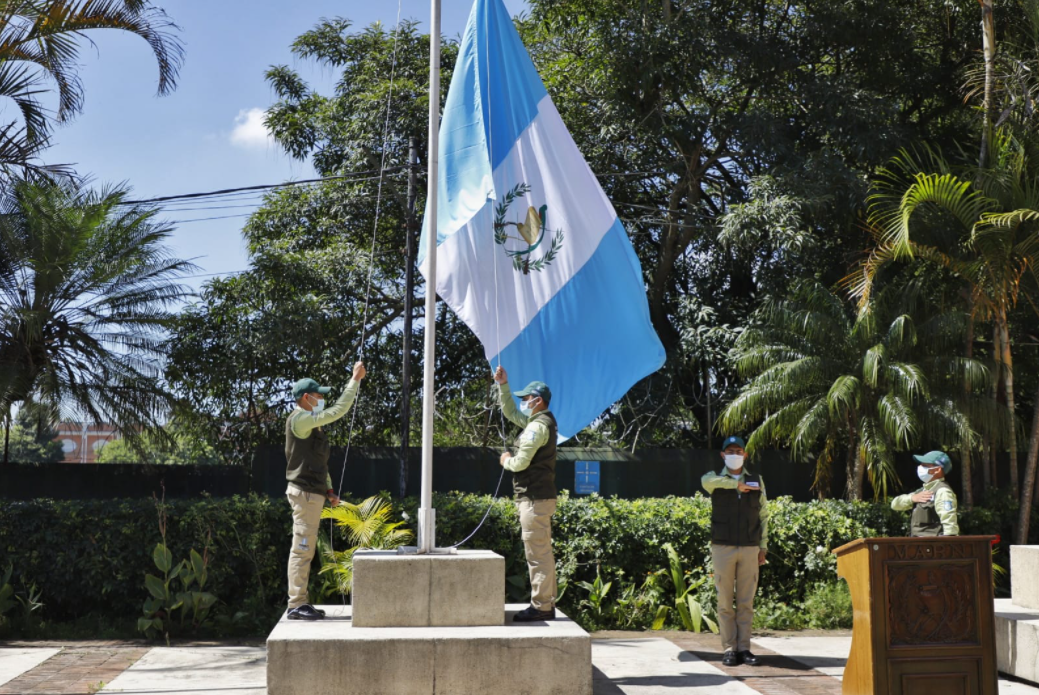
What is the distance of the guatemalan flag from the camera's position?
8.51 meters

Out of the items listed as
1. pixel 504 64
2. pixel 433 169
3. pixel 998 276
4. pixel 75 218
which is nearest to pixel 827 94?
pixel 998 276

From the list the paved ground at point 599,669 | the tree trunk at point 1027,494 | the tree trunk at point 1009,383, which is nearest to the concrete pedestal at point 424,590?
the paved ground at point 599,669

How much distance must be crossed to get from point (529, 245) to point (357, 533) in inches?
146

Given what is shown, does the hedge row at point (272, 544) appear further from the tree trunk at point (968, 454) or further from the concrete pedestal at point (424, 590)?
the concrete pedestal at point (424, 590)

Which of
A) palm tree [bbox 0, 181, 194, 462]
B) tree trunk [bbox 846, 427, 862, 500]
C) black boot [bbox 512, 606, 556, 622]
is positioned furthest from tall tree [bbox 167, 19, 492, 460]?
black boot [bbox 512, 606, 556, 622]

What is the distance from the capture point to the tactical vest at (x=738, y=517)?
8.93m

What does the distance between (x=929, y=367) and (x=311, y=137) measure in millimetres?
12438

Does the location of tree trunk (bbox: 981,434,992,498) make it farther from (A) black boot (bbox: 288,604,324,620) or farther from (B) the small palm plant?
(A) black boot (bbox: 288,604,324,620)

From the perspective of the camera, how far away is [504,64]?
884 centimetres

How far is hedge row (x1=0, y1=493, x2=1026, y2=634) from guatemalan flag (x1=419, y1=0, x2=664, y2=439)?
10.7 ft

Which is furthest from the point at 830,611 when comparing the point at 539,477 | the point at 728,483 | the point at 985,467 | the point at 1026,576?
the point at 539,477

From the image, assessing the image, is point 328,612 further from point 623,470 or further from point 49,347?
point 623,470

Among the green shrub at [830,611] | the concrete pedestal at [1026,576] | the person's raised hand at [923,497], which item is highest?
the person's raised hand at [923,497]

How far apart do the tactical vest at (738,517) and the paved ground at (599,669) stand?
3.59ft
